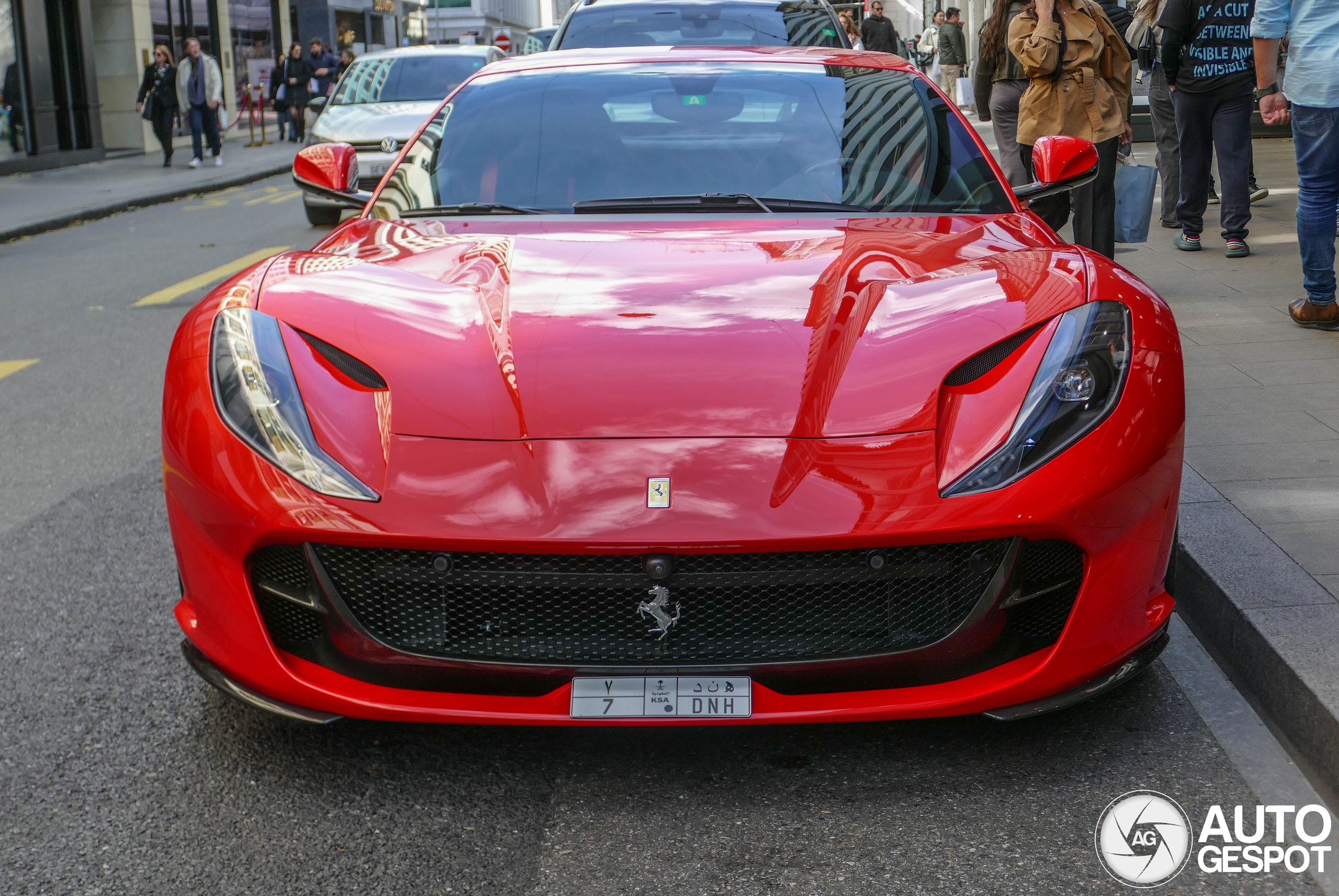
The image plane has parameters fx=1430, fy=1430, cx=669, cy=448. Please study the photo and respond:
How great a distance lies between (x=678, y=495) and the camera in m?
2.46

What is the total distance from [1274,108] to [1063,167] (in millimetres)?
2745

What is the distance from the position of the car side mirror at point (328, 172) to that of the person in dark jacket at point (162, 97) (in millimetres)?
18996

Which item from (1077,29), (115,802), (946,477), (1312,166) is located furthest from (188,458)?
(1077,29)

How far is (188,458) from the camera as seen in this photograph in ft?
8.88

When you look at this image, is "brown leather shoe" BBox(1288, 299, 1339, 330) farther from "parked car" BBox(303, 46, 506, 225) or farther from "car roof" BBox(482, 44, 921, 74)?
"parked car" BBox(303, 46, 506, 225)

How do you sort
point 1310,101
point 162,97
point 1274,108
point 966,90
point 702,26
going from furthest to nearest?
point 162,97
point 966,90
point 702,26
point 1274,108
point 1310,101

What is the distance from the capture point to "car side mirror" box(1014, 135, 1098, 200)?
396 centimetres

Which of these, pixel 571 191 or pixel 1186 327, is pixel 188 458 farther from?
pixel 1186 327

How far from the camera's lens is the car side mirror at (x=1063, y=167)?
3961mm

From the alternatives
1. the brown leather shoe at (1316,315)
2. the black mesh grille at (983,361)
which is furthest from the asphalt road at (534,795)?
the brown leather shoe at (1316,315)

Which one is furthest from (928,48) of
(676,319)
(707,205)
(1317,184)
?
(676,319)

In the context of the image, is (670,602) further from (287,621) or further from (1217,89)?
(1217,89)

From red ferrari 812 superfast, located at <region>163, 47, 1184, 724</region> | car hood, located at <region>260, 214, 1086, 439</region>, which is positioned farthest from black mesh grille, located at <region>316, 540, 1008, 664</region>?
car hood, located at <region>260, 214, 1086, 439</region>

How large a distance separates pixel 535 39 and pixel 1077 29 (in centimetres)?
A: 690
